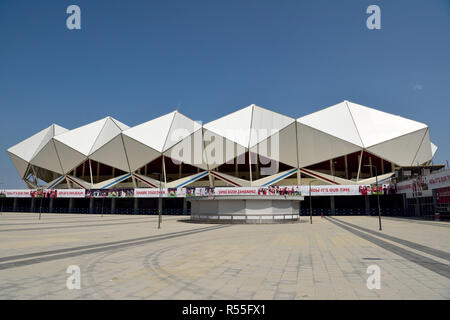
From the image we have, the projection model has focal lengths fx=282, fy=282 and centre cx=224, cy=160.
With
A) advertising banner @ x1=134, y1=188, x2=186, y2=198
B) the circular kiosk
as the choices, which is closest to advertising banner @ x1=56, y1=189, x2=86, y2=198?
advertising banner @ x1=134, y1=188, x2=186, y2=198

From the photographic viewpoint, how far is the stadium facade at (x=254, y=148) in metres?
Answer: 46.0

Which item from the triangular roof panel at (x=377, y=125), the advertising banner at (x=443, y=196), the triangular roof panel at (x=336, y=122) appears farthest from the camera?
the triangular roof panel at (x=336, y=122)

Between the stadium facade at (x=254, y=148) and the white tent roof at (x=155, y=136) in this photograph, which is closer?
the stadium facade at (x=254, y=148)

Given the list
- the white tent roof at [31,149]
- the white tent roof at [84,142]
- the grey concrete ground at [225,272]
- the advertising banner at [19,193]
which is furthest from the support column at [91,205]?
the grey concrete ground at [225,272]

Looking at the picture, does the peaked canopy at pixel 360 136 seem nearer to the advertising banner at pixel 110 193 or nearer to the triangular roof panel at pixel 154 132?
the triangular roof panel at pixel 154 132

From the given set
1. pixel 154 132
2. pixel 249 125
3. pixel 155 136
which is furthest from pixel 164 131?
pixel 249 125

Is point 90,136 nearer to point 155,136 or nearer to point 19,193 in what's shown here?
point 155,136

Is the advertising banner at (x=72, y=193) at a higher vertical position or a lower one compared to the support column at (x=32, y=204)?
higher

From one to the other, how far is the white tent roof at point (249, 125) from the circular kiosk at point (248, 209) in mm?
20199

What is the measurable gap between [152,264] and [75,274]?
2057 mm

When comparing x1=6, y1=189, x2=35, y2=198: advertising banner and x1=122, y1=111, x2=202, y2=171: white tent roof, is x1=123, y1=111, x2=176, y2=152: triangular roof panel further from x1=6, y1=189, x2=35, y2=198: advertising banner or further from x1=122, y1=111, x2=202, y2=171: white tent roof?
x1=6, y1=189, x2=35, y2=198: advertising banner
